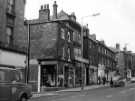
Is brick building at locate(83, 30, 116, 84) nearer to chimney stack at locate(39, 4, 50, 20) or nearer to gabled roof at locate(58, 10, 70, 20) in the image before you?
gabled roof at locate(58, 10, 70, 20)

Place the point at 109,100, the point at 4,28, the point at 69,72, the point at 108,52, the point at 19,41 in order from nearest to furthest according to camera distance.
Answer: the point at 109,100 < the point at 4,28 < the point at 19,41 < the point at 69,72 < the point at 108,52

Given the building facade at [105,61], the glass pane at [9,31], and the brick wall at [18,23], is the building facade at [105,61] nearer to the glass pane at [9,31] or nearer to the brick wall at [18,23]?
the brick wall at [18,23]

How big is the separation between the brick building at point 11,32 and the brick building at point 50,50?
7.07m

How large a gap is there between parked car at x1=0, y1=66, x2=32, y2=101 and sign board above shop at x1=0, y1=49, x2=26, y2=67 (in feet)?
33.9

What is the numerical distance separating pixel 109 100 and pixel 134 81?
142ft

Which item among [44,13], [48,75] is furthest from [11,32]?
[44,13]

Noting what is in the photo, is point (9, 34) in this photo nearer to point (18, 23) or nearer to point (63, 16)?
point (18, 23)

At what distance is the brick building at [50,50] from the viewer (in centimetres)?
3538

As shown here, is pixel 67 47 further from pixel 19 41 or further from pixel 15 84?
pixel 15 84

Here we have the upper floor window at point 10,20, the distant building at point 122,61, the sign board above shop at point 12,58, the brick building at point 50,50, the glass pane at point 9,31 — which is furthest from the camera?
the distant building at point 122,61

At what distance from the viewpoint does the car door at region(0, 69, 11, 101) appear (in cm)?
1316

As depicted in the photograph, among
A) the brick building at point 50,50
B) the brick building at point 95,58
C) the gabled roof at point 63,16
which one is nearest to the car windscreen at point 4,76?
the brick building at point 50,50

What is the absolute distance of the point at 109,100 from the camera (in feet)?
57.5

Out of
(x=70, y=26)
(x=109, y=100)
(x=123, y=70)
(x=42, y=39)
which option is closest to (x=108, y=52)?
(x=123, y=70)
